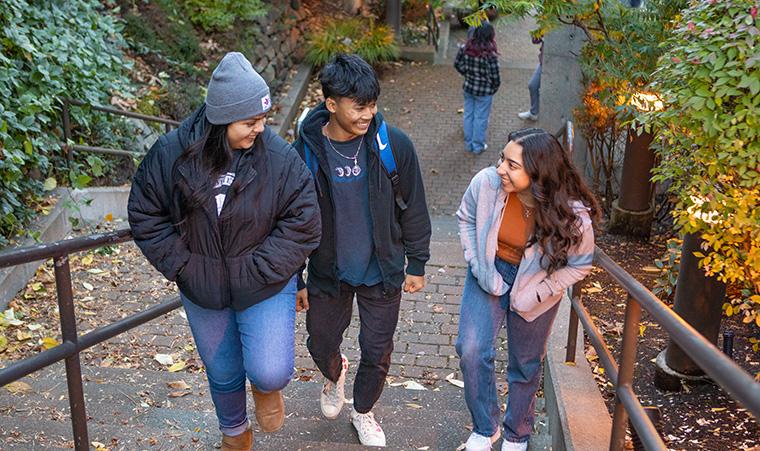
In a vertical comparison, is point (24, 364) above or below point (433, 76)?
above

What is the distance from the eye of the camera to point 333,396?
3.93 m

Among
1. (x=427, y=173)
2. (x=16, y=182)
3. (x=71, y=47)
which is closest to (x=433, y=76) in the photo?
(x=427, y=173)

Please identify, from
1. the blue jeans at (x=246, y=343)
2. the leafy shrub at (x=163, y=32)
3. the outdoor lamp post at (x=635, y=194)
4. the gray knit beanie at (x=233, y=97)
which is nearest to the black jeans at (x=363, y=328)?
the blue jeans at (x=246, y=343)

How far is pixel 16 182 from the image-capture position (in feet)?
19.4

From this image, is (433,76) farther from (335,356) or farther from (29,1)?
(335,356)

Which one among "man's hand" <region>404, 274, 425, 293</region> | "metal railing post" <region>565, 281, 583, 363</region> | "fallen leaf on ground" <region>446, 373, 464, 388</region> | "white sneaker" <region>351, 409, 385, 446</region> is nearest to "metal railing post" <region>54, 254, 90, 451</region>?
"white sneaker" <region>351, 409, 385, 446</region>

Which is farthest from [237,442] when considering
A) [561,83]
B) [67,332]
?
[561,83]

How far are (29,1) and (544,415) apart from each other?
5.41 m

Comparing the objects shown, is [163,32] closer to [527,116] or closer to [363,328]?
[527,116]

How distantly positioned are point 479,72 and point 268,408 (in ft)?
26.8

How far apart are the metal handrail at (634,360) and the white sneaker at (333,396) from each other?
1133mm

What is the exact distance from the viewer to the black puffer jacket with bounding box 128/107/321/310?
2.96 m

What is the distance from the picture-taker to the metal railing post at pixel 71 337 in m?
2.86

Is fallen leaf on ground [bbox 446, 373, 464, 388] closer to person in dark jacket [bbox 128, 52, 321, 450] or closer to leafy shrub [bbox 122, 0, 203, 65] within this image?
person in dark jacket [bbox 128, 52, 321, 450]
